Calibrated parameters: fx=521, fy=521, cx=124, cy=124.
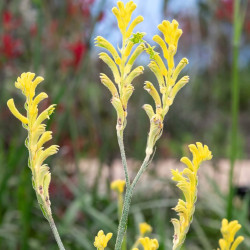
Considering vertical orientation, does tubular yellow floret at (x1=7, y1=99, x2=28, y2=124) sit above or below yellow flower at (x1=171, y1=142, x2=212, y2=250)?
above

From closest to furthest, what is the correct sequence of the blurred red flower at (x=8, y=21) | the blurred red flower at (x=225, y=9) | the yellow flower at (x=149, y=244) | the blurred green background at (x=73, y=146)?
the yellow flower at (x=149, y=244) → the blurred green background at (x=73, y=146) → the blurred red flower at (x=8, y=21) → the blurred red flower at (x=225, y=9)

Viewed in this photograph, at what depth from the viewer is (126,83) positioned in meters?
0.64

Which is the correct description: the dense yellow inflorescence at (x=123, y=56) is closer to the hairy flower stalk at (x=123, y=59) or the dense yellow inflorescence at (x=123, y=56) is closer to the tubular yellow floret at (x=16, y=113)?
the hairy flower stalk at (x=123, y=59)

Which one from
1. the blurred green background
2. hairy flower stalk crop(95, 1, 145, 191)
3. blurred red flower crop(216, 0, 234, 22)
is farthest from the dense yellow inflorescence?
blurred red flower crop(216, 0, 234, 22)

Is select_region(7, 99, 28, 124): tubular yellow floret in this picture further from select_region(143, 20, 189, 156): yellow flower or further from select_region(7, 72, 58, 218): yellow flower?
select_region(143, 20, 189, 156): yellow flower

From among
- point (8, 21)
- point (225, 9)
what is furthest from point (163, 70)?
point (225, 9)

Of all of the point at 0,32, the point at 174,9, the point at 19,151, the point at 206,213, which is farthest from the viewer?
the point at 174,9

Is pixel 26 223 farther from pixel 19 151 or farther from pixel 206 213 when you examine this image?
pixel 206 213

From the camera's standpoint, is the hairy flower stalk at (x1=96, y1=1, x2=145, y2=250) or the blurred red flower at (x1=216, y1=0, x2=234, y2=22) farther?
the blurred red flower at (x1=216, y1=0, x2=234, y2=22)

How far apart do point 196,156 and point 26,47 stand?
2.88 m

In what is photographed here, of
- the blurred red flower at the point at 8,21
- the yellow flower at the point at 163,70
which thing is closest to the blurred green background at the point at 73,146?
the blurred red flower at the point at 8,21

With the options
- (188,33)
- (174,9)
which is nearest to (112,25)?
(174,9)

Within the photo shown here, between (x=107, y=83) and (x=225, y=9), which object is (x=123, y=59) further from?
(x=225, y=9)

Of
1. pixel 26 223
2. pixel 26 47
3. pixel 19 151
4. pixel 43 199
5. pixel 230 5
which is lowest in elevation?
pixel 26 223
